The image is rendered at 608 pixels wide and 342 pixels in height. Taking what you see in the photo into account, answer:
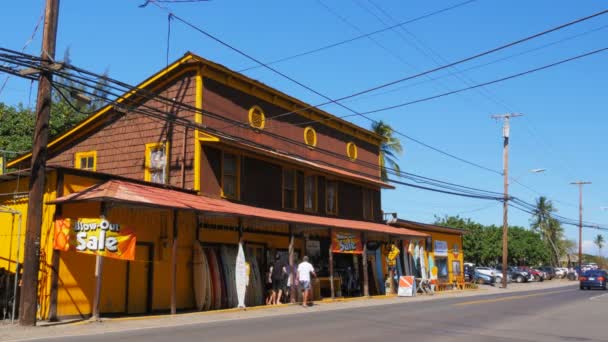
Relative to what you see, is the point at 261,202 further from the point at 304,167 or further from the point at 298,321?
the point at 298,321

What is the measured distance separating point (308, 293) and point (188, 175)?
19.4 feet

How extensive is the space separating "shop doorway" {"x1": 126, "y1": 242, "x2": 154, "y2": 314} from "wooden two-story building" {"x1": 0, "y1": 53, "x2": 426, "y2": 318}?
38 millimetres

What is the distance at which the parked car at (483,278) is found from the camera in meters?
50.5

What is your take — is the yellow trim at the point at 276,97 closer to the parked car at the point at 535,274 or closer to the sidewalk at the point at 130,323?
the sidewalk at the point at 130,323

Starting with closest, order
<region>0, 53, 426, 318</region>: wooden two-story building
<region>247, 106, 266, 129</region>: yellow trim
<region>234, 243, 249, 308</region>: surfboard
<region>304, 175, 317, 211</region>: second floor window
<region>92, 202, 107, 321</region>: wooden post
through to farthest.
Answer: <region>92, 202, 107, 321</region>: wooden post, <region>0, 53, 426, 318</region>: wooden two-story building, <region>234, 243, 249, 308</region>: surfboard, <region>247, 106, 266, 129</region>: yellow trim, <region>304, 175, 317, 211</region>: second floor window

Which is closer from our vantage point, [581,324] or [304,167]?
[581,324]

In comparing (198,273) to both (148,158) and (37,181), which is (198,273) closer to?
(148,158)

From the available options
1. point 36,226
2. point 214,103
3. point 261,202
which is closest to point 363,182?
point 261,202

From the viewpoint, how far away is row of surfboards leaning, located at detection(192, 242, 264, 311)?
1989cm

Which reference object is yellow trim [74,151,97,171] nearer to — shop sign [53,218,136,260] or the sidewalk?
shop sign [53,218,136,260]

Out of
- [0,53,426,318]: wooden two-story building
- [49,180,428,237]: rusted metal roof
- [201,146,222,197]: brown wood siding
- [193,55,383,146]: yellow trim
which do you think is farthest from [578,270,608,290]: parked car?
[201,146,222,197]: brown wood siding

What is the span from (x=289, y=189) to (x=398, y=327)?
1234 centimetres

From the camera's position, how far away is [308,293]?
72.8ft

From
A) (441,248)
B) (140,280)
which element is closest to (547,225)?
(441,248)
